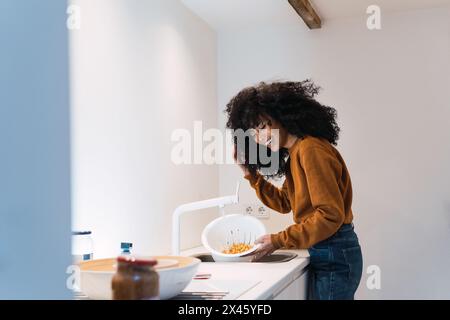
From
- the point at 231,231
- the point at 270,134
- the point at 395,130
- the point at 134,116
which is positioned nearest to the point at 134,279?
the point at 270,134

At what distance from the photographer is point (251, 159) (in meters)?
1.92

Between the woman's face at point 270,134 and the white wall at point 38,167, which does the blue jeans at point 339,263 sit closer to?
the woman's face at point 270,134

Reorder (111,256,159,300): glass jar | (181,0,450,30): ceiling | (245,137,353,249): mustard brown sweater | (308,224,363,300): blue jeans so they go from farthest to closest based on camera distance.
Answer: (181,0,450,30): ceiling, (308,224,363,300): blue jeans, (245,137,353,249): mustard brown sweater, (111,256,159,300): glass jar

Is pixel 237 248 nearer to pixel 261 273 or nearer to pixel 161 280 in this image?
pixel 261 273

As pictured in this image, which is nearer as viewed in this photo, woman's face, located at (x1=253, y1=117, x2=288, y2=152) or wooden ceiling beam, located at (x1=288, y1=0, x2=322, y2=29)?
woman's face, located at (x1=253, y1=117, x2=288, y2=152)

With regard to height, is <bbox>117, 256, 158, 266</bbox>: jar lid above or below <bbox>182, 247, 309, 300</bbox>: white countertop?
above

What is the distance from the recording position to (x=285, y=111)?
5.66 ft

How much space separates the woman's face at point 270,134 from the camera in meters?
→ 1.73

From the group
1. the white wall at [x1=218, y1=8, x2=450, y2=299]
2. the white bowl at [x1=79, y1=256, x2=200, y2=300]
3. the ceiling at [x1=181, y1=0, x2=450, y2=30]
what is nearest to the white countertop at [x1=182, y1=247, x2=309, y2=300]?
the white bowl at [x1=79, y1=256, x2=200, y2=300]

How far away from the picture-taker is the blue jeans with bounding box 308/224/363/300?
1.63 metres

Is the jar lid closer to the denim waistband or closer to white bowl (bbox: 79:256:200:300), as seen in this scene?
white bowl (bbox: 79:256:200:300)

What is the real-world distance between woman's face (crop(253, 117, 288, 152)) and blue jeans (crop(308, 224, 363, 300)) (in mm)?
343
